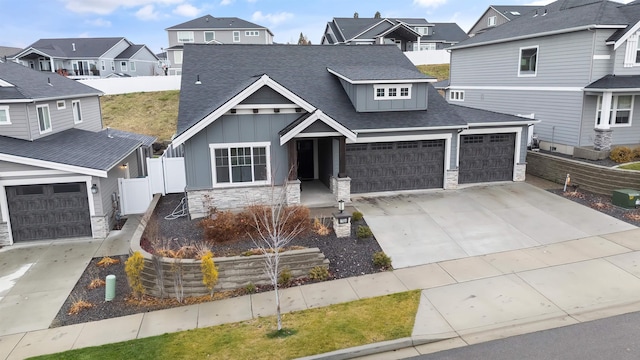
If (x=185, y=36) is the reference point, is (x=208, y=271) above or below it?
below

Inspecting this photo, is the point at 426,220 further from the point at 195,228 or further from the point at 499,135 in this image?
the point at 195,228

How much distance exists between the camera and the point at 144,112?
40312 mm

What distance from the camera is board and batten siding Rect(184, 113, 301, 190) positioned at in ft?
52.9

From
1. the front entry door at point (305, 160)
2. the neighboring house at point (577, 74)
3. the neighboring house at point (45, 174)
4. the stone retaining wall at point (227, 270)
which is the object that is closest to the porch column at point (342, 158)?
the front entry door at point (305, 160)

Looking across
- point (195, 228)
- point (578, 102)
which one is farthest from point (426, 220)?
point (578, 102)

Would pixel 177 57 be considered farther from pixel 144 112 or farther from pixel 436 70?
pixel 436 70

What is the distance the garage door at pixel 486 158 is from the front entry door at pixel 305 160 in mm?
6964

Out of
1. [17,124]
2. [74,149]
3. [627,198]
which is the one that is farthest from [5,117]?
[627,198]

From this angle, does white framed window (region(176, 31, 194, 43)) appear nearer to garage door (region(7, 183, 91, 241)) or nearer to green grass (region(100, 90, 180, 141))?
green grass (region(100, 90, 180, 141))

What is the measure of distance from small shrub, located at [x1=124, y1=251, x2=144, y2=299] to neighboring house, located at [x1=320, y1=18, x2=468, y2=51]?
41.2 meters

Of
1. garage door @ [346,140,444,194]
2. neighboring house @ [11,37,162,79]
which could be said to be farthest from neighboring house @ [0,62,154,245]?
neighboring house @ [11,37,162,79]

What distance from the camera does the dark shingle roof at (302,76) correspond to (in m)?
18.4

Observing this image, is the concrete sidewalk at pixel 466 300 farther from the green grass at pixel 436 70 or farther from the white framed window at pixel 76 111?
the green grass at pixel 436 70

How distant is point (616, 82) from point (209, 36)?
51304 mm
